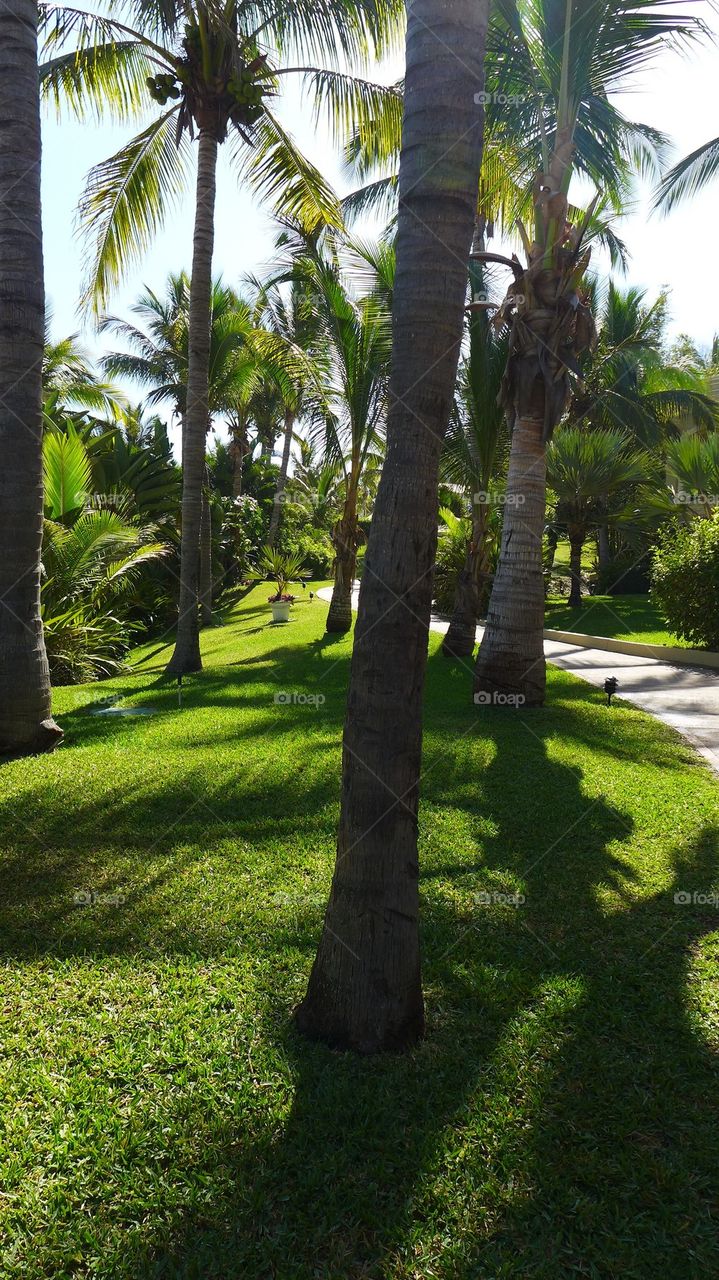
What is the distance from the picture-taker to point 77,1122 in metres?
2.32

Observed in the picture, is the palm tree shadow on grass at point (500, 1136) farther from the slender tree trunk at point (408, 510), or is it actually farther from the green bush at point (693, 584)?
the green bush at point (693, 584)

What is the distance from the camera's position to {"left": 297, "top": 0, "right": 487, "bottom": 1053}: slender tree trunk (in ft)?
8.09

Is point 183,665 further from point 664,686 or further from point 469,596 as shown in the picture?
point 664,686

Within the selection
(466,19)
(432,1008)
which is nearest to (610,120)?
(466,19)

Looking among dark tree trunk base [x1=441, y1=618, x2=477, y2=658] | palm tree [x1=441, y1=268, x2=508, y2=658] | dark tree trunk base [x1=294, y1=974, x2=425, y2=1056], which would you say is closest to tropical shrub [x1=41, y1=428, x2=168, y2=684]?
palm tree [x1=441, y1=268, x2=508, y2=658]

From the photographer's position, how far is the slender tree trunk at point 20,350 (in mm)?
5398

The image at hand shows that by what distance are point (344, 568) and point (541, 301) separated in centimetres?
819

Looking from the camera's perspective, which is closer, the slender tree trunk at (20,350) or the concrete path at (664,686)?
the slender tree trunk at (20,350)

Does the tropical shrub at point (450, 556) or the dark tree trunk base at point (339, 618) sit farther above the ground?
the tropical shrub at point (450, 556)

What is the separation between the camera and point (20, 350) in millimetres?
5578

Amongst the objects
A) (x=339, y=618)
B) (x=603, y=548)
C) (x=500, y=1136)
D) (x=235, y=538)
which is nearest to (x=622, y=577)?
(x=603, y=548)

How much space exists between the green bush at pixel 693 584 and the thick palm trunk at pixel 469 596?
3.04 meters

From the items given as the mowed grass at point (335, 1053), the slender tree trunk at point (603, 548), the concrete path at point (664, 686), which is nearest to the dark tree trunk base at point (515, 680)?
the concrete path at point (664, 686)

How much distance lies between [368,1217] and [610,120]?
1154cm
